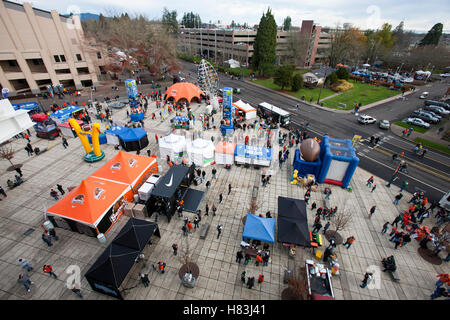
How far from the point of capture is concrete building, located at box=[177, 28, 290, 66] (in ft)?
259

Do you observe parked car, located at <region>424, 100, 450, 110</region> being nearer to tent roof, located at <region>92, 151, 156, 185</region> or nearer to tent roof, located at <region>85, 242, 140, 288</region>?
tent roof, located at <region>92, 151, 156, 185</region>

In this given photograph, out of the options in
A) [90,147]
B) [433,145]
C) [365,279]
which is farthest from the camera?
[433,145]

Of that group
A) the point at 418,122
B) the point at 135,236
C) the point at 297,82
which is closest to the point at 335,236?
the point at 135,236

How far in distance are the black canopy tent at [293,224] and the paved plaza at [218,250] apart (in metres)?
1.41

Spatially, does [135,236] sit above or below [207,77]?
below

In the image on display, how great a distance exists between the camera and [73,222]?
15.2 m

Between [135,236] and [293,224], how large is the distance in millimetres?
10792

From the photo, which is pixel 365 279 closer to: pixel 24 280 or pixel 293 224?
pixel 293 224

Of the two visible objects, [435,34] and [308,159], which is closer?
[308,159]

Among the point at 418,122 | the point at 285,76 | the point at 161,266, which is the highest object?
the point at 285,76

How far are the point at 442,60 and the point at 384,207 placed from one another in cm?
8365

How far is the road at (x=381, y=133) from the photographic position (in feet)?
74.8

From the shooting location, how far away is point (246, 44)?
77750 millimetres
